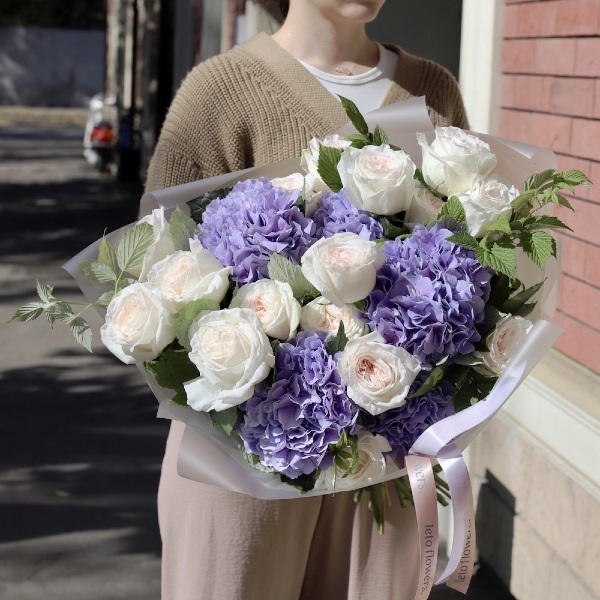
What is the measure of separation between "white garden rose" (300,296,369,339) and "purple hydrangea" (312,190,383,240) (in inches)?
4.9

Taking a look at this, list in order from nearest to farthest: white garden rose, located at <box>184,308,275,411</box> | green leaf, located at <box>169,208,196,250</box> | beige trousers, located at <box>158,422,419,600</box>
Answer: white garden rose, located at <box>184,308,275,411</box> < green leaf, located at <box>169,208,196,250</box> < beige trousers, located at <box>158,422,419,600</box>

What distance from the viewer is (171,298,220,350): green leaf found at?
6.30 feet

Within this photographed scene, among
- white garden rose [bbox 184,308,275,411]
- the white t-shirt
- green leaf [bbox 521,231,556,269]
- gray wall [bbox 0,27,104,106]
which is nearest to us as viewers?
white garden rose [bbox 184,308,275,411]

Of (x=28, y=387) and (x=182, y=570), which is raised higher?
(x=182, y=570)

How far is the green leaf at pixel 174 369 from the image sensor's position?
1.96 metres

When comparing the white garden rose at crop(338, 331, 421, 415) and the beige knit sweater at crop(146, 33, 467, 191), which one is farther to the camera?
the beige knit sweater at crop(146, 33, 467, 191)

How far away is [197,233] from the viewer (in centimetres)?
208

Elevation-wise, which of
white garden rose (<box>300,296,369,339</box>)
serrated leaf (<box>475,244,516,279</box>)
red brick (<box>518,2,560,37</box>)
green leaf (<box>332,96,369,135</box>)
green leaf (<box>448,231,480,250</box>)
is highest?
red brick (<box>518,2,560,37</box>)

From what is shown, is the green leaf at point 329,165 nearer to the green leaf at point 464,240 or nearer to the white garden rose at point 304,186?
the white garden rose at point 304,186

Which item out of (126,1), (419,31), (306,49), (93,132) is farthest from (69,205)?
(306,49)

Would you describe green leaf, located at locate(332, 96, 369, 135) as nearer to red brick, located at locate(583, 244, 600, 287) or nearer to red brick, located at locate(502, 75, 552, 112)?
red brick, located at locate(583, 244, 600, 287)

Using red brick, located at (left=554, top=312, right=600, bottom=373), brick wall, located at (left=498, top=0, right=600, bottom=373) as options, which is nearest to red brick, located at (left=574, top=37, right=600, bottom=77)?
brick wall, located at (left=498, top=0, right=600, bottom=373)

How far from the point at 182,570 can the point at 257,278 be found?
79cm

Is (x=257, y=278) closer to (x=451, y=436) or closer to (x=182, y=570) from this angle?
(x=451, y=436)
